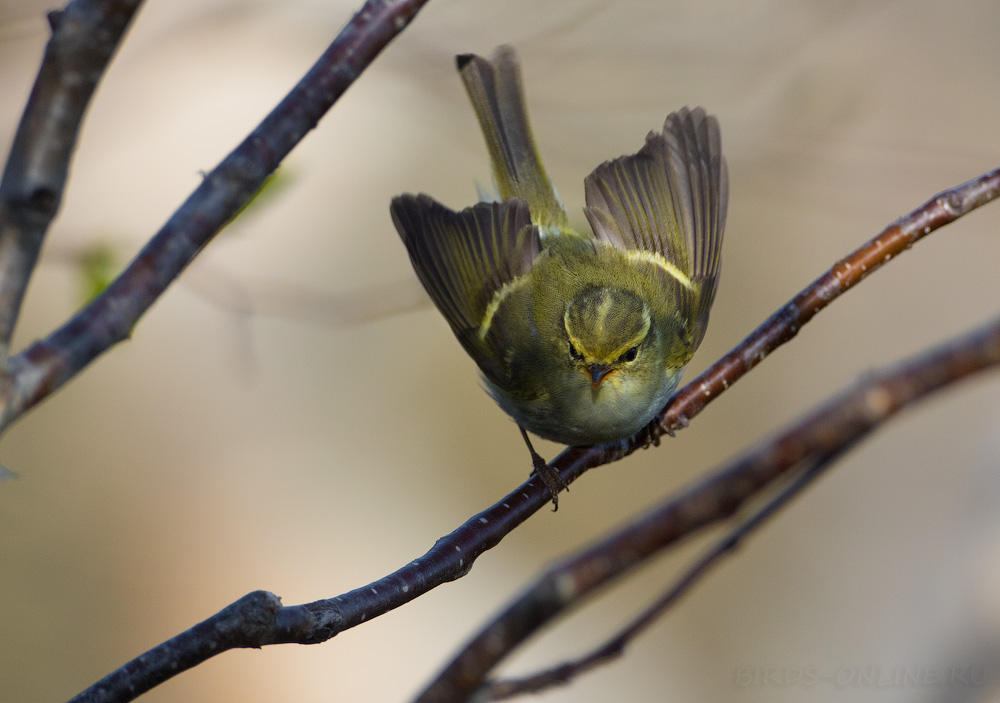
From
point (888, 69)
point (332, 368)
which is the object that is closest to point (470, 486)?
point (332, 368)

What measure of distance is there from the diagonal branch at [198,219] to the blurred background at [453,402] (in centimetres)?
237

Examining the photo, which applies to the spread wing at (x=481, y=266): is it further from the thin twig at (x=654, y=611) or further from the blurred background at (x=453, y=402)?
the thin twig at (x=654, y=611)

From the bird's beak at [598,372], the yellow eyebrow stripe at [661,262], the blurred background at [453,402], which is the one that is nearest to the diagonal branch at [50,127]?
the bird's beak at [598,372]

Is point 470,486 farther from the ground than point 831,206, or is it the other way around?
point 831,206

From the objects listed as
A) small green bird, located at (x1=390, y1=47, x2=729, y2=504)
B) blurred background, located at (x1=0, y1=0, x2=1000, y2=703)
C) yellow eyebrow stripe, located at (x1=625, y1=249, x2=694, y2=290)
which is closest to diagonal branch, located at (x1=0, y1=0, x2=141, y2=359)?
small green bird, located at (x1=390, y1=47, x2=729, y2=504)

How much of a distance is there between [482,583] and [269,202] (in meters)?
2.80

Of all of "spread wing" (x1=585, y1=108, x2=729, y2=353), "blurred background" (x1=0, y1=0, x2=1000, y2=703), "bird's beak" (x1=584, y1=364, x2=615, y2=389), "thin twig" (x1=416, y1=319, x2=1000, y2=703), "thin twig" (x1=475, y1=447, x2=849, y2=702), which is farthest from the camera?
"blurred background" (x1=0, y1=0, x2=1000, y2=703)

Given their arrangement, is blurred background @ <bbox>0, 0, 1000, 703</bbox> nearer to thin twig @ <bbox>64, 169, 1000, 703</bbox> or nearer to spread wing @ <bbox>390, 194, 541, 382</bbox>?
spread wing @ <bbox>390, 194, 541, 382</bbox>

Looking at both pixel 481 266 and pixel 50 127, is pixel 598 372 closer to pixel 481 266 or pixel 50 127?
pixel 481 266

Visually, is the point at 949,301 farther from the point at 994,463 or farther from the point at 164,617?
the point at 164,617

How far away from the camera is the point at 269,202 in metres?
2.13

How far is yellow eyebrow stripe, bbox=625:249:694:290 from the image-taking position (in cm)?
279

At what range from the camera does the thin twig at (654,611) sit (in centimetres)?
71

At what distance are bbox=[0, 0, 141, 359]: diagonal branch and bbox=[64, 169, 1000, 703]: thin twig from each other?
45 centimetres
